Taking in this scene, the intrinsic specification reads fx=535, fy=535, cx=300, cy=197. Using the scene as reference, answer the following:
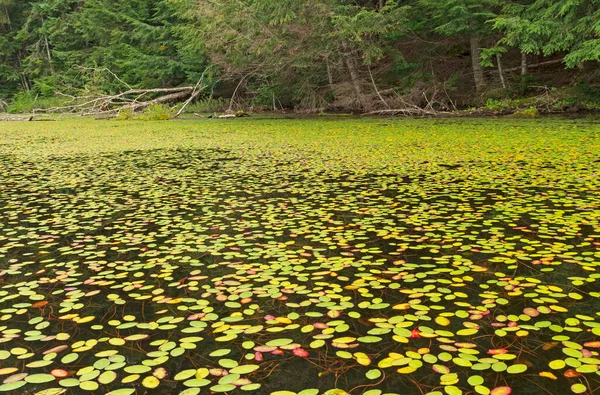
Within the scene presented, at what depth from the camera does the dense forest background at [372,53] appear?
531 inches

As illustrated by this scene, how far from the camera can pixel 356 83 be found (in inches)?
699

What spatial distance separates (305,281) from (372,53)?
1368 centimetres

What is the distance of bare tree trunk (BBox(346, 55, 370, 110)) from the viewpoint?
57.6 feet

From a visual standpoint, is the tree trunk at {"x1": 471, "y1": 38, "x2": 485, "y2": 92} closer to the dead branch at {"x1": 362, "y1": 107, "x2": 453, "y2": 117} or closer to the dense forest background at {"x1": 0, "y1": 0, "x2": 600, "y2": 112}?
the dense forest background at {"x1": 0, "y1": 0, "x2": 600, "y2": 112}

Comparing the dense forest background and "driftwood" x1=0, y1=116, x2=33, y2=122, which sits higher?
the dense forest background

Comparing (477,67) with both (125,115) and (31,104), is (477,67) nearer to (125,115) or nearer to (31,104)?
(125,115)

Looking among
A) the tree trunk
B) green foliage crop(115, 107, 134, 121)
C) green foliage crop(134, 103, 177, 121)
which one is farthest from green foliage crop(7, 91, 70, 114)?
the tree trunk

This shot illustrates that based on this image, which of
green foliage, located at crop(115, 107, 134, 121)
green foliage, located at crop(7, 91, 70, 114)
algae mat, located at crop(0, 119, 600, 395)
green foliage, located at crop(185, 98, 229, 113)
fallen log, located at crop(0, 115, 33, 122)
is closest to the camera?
algae mat, located at crop(0, 119, 600, 395)

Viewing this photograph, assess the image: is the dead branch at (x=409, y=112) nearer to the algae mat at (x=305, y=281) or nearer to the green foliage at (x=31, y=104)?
the algae mat at (x=305, y=281)

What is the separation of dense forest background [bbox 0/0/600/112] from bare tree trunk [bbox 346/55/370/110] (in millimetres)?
37

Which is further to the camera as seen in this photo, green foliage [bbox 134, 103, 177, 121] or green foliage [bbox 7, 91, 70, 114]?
green foliage [bbox 7, 91, 70, 114]

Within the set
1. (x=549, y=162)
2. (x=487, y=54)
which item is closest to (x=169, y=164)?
(x=549, y=162)

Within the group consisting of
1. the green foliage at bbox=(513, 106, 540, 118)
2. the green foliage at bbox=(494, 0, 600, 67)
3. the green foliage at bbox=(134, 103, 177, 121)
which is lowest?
the green foliage at bbox=(513, 106, 540, 118)

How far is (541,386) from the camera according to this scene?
185 centimetres
